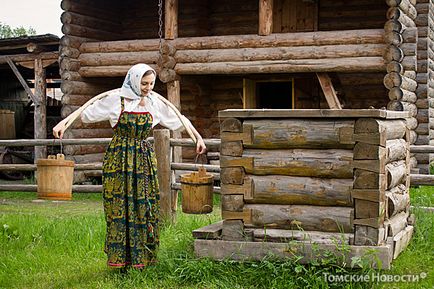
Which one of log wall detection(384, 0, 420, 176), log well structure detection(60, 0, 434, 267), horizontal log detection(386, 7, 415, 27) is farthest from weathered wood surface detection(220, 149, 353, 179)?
horizontal log detection(386, 7, 415, 27)

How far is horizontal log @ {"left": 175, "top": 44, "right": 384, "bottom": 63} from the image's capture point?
41.4ft

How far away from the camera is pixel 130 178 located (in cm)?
628

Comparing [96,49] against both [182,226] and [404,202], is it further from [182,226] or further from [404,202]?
[404,202]

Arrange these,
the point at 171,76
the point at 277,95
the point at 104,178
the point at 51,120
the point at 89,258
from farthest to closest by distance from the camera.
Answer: the point at 51,120 < the point at 277,95 < the point at 171,76 < the point at 89,258 < the point at 104,178

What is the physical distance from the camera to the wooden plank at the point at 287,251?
18.3ft

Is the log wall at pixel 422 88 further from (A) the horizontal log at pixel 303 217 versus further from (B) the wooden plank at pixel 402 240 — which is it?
(A) the horizontal log at pixel 303 217

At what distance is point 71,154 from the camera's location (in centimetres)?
1542

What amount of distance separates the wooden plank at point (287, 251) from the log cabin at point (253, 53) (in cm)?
717

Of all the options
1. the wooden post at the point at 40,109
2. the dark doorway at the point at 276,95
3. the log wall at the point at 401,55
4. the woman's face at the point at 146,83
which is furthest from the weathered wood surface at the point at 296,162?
the dark doorway at the point at 276,95

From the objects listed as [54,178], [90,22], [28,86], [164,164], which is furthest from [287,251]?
[28,86]

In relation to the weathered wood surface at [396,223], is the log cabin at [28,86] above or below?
above

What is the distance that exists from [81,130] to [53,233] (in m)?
8.05

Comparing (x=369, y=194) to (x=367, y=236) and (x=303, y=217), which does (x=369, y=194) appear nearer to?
Answer: (x=367, y=236)

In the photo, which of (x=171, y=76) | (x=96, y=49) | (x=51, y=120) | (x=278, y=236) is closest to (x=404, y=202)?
(x=278, y=236)
